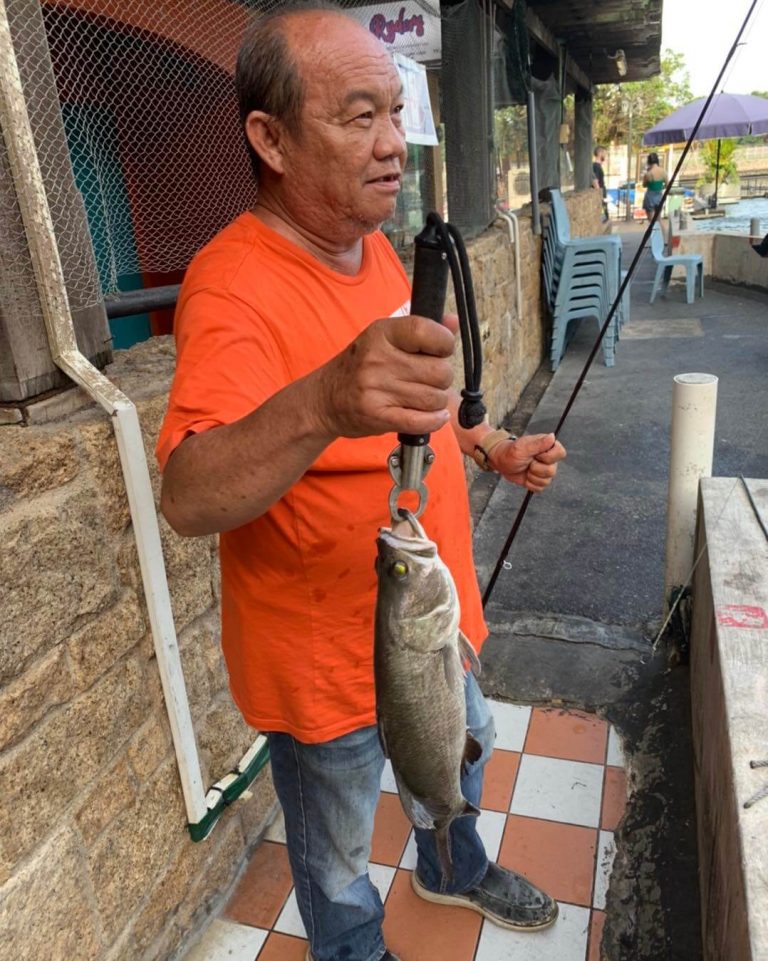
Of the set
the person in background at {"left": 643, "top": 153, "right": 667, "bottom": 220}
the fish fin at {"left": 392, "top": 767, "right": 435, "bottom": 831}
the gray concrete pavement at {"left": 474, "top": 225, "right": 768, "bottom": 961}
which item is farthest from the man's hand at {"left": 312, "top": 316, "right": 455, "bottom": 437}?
the person in background at {"left": 643, "top": 153, "right": 667, "bottom": 220}

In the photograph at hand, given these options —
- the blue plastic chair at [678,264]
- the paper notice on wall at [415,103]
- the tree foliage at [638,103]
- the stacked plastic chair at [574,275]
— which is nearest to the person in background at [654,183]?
the blue plastic chair at [678,264]

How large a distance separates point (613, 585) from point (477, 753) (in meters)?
2.49

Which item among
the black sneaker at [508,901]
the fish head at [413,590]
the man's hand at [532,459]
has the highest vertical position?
the fish head at [413,590]

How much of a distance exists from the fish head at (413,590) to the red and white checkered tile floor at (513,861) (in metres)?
1.40

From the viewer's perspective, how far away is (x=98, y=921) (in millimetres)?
1837

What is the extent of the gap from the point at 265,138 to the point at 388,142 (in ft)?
0.80

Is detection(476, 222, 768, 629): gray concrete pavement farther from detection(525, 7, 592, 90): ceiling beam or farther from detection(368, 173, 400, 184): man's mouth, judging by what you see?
detection(525, 7, 592, 90): ceiling beam

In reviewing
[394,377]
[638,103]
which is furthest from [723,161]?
[394,377]

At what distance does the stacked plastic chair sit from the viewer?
7.52 m

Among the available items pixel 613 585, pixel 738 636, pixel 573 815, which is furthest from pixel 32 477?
pixel 613 585

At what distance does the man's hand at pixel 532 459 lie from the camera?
1.89 metres

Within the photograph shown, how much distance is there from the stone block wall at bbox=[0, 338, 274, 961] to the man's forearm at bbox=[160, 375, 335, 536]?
556 mm

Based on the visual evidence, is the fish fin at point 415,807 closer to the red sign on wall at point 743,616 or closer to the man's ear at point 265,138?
the red sign on wall at point 743,616

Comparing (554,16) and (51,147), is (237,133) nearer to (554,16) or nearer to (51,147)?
(51,147)
